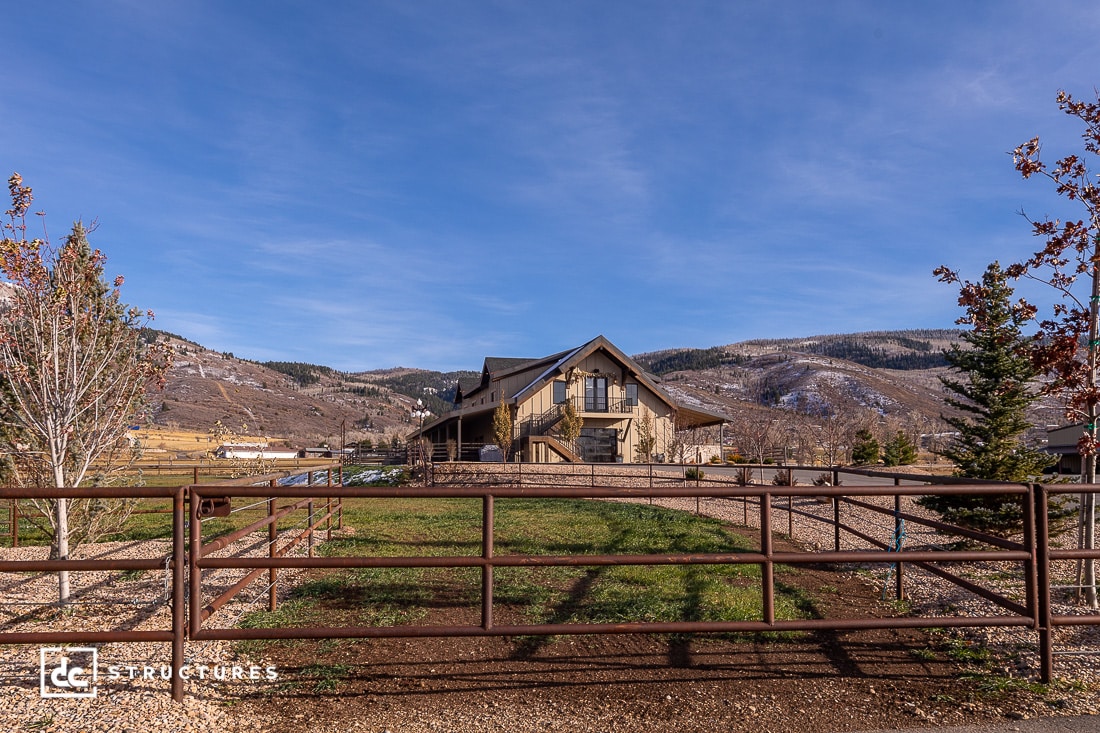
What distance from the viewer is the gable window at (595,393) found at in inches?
1806

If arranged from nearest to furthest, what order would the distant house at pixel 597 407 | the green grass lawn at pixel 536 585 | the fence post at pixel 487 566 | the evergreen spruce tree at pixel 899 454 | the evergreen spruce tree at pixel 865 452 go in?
the fence post at pixel 487 566
the green grass lawn at pixel 536 585
the evergreen spruce tree at pixel 865 452
the evergreen spruce tree at pixel 899 454
the distant house at pixel 597 407

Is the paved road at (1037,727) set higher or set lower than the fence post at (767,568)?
lower

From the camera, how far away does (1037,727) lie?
163 inches

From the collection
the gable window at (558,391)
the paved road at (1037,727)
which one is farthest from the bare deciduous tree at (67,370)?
the gable window at (558,391)

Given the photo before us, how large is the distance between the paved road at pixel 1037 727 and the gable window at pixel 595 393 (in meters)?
41.5

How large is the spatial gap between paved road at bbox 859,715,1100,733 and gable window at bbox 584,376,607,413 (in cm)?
4145

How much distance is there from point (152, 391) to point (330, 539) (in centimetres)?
394

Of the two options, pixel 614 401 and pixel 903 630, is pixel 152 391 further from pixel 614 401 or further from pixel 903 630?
pixel 614 401

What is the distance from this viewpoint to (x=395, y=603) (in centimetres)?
688

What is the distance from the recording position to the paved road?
4090 millimetres

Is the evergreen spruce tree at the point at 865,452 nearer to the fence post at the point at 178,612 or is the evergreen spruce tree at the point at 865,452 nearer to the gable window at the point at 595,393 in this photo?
the gable window at the point at 595,393

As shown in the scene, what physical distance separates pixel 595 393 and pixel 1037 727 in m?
42.1

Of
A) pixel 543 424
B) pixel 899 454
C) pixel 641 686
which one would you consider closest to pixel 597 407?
pixel 543 424

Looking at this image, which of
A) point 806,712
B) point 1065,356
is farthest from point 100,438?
point 1065,356
